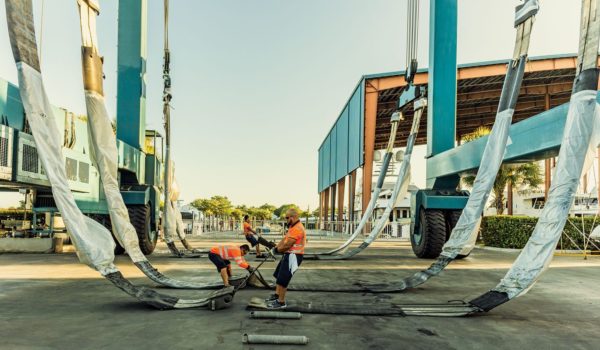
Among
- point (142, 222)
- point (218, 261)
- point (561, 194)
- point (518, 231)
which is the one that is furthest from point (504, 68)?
point (218, 261)

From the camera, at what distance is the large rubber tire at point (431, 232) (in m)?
14.5

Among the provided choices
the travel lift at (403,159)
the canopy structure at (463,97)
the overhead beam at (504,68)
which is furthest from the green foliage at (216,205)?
the travel lift at (403,159)

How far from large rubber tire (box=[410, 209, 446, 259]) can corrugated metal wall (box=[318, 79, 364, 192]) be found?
18.5 meters

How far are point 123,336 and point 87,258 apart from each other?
5.04ft

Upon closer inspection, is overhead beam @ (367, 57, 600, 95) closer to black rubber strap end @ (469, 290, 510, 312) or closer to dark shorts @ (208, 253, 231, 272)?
black rubber strap end @ (469, 290, 510, 312)

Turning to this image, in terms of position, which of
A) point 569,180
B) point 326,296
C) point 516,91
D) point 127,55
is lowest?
point 326,296

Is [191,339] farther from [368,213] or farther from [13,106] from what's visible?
[368,213]

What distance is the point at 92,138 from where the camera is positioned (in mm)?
7355

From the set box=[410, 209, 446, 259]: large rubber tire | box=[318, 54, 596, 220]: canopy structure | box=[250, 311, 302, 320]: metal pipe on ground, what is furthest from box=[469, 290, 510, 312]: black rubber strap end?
box=[318, 54, 596, 220]: canopy structure

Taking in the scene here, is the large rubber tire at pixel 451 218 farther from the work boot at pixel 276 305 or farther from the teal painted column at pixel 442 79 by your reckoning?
the work boot at pixel 276 305

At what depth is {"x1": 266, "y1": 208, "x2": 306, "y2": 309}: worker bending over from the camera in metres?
6.79

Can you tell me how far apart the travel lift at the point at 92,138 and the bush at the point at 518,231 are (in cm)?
1829

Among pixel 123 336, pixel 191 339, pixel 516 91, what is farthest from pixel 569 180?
pixel 123 336

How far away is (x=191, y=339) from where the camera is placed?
17.1 ft
